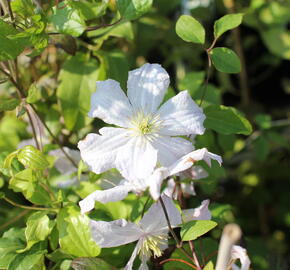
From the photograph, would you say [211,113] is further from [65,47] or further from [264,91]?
[264,91]

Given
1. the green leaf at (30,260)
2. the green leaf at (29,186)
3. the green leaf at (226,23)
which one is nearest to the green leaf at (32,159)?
the green leaf at (29,186)

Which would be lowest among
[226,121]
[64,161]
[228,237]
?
[64,161]

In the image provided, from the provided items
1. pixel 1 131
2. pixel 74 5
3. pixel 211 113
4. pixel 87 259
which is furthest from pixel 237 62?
pixel 1 131

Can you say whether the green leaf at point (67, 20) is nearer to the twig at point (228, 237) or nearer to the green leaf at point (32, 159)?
the green leaf at point (32, 159)

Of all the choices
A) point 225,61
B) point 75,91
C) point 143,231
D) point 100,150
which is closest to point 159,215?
point 143,231

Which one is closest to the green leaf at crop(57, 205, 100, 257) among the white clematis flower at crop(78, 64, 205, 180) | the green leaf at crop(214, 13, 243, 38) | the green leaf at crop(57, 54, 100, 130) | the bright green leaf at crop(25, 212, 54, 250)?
the bright green leaf at crop(25, 212, 54, 250)

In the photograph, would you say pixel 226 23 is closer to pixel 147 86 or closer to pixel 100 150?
pixel 147 86
